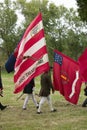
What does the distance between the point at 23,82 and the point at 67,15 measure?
57.4m

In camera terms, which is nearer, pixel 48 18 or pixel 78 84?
pixel 78 84

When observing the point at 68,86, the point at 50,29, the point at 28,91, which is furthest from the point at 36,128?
the point at 50,29

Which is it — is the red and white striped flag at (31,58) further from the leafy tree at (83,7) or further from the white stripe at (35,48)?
the leafy tree at (83,7)

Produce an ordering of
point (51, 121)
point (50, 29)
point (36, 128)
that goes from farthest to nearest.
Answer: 1. point (50, 29)
2. point (51, 121)
3. point (36, 128)

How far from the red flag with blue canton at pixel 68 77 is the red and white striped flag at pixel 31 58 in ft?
3.76

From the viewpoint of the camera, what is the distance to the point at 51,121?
1359 cm

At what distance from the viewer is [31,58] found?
12.8m

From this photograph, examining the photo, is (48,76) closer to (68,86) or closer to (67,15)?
(68,86)

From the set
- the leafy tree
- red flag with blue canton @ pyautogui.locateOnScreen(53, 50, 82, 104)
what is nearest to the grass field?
red flag with blue canton @ pyautogui.locateOnScreen(53, 50, 82, 104)

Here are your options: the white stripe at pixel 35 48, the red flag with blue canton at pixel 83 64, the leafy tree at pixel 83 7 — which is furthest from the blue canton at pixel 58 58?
the leafy tree at pixel 83 7

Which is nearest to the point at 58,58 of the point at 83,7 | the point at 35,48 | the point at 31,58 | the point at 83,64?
the point at 83,64

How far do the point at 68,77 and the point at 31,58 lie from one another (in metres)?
1.77

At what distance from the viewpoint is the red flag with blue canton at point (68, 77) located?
13.9 metres

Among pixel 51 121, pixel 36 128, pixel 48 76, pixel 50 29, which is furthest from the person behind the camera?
pixel 50 29
